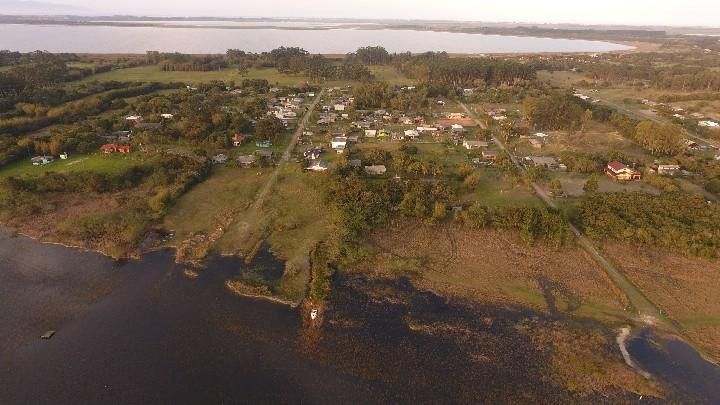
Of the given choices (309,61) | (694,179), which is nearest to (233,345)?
(694,179)

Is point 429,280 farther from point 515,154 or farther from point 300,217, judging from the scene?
point 515,154

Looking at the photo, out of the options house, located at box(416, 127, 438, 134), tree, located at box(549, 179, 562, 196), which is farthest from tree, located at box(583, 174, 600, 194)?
house, located at box(416, 127, 438, 134)

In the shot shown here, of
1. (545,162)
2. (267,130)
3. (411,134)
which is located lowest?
(545,162)

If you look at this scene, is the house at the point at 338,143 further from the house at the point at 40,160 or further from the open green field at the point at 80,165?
the house at the point at 40,160

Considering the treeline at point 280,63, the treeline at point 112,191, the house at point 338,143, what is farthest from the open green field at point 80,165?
the treeline at point 280,63

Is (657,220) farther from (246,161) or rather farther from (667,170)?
(246,161)

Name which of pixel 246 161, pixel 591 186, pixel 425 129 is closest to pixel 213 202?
pixel 246 161
